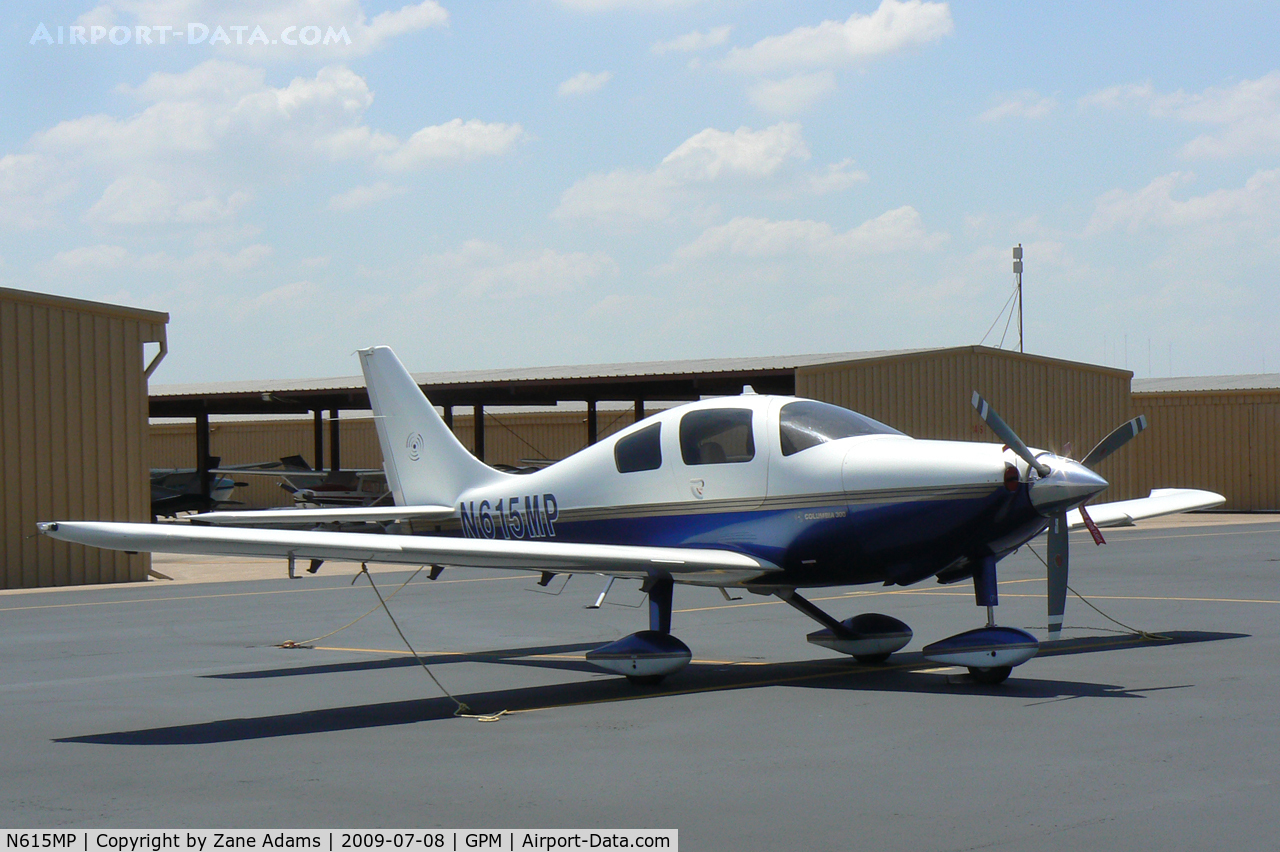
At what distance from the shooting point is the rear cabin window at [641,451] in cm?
1117

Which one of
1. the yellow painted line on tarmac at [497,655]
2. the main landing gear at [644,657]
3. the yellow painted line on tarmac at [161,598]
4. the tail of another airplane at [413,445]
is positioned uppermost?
the tail of another airplane at [413,445]

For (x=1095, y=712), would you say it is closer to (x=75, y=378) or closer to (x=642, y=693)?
(x=642, y=693)

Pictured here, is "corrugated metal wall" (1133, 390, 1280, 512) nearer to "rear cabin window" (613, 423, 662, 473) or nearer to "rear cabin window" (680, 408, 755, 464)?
"rear cabin window" (613, 423, 662, 473)

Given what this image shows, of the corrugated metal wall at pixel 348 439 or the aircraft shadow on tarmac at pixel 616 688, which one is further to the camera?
the corrugated metal wall at pixel 348 439

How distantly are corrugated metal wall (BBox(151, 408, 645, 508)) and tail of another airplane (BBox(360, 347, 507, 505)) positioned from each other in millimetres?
31879

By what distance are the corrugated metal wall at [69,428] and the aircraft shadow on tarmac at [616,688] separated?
499 inches

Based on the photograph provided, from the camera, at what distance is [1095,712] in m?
8.49

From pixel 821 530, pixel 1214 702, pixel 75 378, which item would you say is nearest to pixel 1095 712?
pixel 1214 702

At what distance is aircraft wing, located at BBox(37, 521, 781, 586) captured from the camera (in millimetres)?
8211

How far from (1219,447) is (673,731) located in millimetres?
45108

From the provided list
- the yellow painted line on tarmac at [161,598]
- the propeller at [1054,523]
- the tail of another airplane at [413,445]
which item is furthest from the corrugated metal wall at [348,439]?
the propeller at [1054,523]

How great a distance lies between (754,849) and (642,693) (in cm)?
470

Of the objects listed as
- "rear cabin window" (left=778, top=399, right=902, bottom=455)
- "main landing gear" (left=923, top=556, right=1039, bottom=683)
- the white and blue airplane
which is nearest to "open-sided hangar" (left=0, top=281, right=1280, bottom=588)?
the white and blue airplane

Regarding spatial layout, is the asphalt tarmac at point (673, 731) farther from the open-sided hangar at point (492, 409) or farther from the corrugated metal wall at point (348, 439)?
the corrugated metal wall at point (348, 439)
